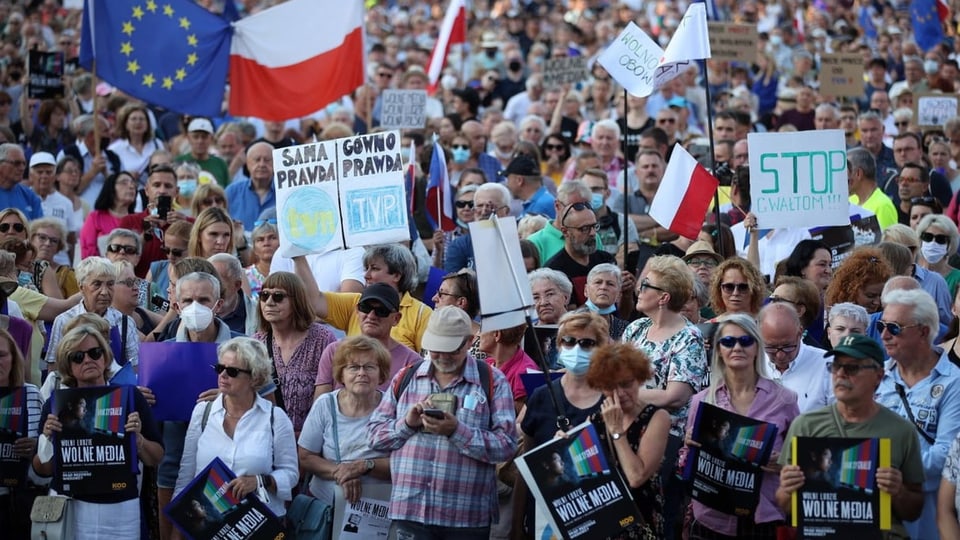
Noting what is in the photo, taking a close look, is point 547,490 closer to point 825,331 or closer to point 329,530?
point 329,530

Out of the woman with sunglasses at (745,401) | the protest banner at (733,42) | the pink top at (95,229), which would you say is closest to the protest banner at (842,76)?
the protest banner at (733,42)

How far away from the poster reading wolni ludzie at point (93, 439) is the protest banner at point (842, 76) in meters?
12.6

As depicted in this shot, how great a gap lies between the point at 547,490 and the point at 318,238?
10.2 ft

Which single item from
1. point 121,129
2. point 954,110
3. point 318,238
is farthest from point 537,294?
point 954,110

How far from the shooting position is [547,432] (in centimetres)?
784

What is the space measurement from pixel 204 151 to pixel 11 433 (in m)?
7.40

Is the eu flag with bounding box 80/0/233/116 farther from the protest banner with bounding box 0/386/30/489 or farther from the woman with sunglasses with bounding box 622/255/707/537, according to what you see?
the woman with sunglasses with bounding box 622/255/707/537

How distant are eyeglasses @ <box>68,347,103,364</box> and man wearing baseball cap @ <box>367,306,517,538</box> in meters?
1.61

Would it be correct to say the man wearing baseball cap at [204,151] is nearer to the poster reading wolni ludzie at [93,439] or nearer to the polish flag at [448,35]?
the polish flag at [448,35]

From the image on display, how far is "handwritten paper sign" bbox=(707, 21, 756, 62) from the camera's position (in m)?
19.4

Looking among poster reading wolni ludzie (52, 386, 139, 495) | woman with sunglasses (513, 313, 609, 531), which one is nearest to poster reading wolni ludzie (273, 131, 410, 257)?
poster reading wolni ludzie (52, 386, 139, 495)

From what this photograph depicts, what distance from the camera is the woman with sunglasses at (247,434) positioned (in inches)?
321

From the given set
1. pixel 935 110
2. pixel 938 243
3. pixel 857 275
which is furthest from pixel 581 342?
pixel 935 110

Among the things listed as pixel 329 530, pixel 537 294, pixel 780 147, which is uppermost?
pixel 780 147
